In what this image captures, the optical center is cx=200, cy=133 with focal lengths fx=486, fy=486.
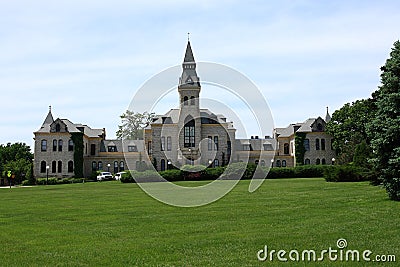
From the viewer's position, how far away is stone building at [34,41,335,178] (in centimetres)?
7431

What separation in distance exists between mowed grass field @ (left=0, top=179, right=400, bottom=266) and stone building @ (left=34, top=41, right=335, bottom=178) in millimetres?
51066

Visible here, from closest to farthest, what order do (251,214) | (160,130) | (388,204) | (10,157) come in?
1. (251,214)
2. (388,204)
3. (160,130)
4. (10,157)

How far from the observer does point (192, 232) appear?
14250 mm

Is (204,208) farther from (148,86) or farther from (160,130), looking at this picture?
(160,130)

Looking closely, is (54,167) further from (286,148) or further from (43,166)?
(286,148)

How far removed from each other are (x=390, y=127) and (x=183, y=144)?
5497 cm

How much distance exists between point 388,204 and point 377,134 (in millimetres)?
3286

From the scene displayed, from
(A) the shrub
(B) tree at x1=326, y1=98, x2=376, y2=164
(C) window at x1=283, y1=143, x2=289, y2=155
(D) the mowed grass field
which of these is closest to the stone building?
(C) window at x1=283, y1=143, x2=289, y2=155

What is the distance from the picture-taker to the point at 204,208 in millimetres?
20641

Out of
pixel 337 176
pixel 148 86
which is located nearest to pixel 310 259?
pixel 148 86

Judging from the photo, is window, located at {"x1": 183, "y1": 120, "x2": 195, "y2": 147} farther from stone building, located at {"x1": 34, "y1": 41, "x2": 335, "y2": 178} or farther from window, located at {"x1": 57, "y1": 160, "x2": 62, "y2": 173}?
window, located at {"x1": 57, "y1": 160, "x2": 62, "y2": 173}

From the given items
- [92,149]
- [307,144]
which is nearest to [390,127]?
[307,144]

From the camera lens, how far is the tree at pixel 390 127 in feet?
66.7

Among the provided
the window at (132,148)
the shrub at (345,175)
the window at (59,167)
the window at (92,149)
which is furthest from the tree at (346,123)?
the window at (59,167)
